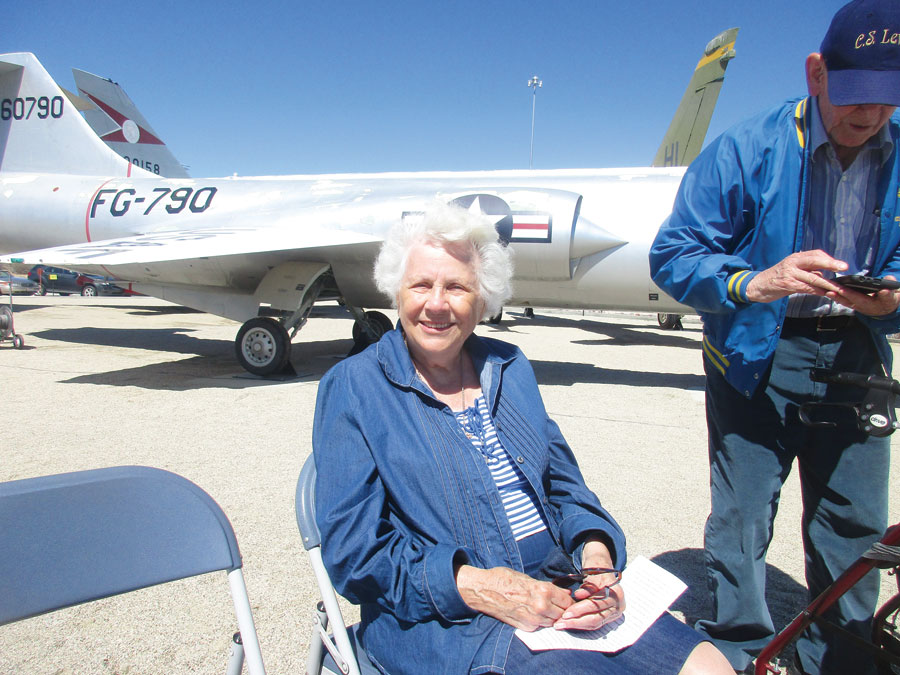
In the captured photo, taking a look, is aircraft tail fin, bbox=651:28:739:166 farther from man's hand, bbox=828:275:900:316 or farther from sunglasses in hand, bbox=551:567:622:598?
sunglasses in hand, bbox=551:567:622:598

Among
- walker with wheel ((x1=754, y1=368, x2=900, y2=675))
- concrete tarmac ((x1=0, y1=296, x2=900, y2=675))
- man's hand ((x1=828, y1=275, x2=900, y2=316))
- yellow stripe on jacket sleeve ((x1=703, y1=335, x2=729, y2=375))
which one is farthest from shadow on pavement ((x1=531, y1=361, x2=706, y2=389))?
man's hand ((x1=828, y1=275, x2=900, y2=316))

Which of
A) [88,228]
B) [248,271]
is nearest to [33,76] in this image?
[88,228]

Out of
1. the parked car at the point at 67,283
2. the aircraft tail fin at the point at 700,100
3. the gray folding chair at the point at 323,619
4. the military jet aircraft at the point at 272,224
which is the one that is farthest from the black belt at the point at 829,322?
the parked car at the point at 67,283

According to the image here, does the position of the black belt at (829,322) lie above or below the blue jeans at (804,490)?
above

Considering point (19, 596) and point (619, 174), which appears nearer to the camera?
point (19, 596)

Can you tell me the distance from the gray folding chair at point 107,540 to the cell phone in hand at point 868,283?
169 centimetres

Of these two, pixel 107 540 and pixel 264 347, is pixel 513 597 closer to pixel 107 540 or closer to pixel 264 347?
pixel 107 540

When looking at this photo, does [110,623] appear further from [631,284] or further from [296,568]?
[631,284]

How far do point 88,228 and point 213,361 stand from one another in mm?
2956

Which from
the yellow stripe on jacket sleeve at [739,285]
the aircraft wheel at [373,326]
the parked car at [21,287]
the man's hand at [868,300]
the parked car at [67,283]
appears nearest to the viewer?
the man's hand at [868,300]

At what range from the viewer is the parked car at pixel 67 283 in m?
24.8

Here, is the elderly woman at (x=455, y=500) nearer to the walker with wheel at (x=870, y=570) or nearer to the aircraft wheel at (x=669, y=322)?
the walker with wheel at (x=870, y=570)

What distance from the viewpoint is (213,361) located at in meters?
8.59

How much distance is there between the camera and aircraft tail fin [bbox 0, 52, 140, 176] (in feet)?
31.7
